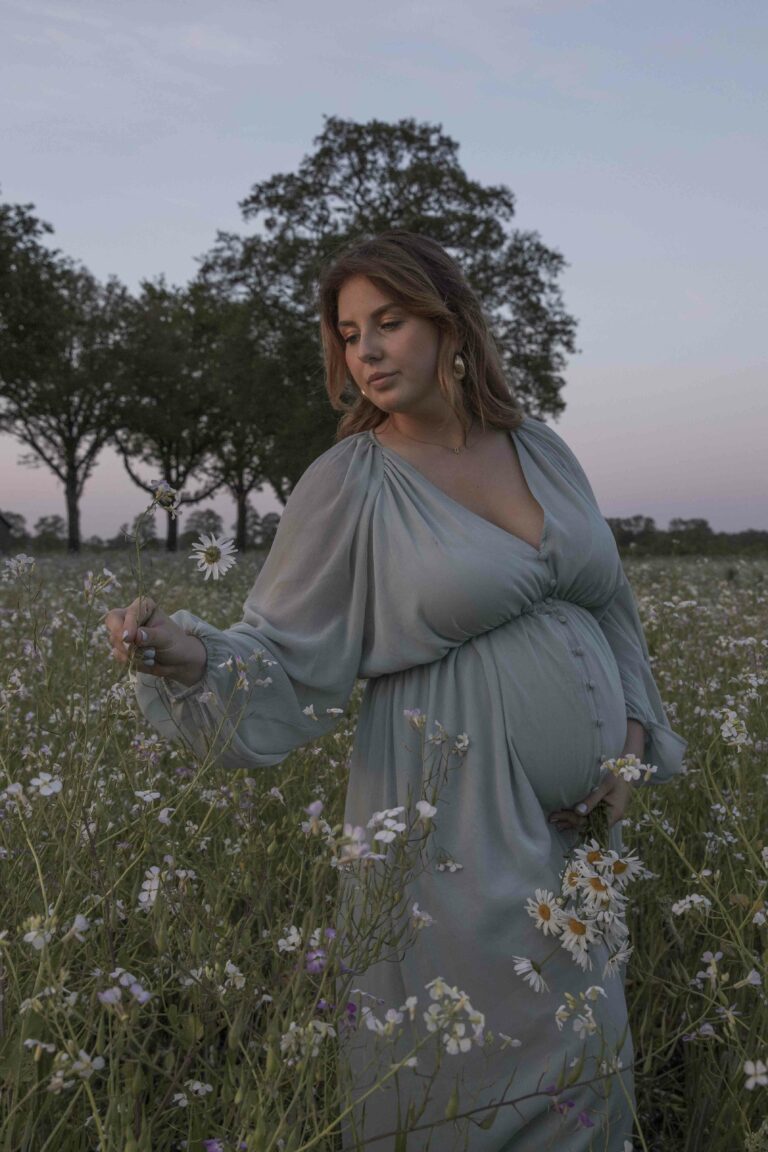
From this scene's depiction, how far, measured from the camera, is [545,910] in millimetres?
2238

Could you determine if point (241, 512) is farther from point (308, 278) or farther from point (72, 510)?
point (308, 278)

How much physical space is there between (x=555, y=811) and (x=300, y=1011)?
1.16 m

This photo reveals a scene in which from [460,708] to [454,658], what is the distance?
0.12m

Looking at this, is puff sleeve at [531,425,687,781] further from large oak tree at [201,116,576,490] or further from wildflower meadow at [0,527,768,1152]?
large oak tree at [201,116,576,490]

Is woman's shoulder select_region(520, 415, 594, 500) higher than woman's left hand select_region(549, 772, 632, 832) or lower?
higher

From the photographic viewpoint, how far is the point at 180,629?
2289 millimetres

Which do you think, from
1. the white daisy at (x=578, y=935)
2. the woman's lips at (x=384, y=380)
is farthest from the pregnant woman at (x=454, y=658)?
the white daisy at (x=578, y=935)

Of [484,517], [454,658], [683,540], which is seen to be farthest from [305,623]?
[683,540]

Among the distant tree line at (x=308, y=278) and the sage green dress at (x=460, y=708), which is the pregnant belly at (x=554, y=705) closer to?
the sage green dress at (x=460, y=708)

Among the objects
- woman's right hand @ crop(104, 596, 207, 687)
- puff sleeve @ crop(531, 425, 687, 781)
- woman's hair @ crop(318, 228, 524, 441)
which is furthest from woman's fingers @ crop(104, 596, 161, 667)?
puff sleeve @ crop(531, 425, 687, 781)

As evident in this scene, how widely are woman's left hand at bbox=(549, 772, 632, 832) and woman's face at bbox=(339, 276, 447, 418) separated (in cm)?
104

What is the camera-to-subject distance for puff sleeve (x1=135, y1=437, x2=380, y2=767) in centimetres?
248

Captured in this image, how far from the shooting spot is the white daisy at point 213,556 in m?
2.01

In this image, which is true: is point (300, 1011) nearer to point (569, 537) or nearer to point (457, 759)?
point (457, 759)
